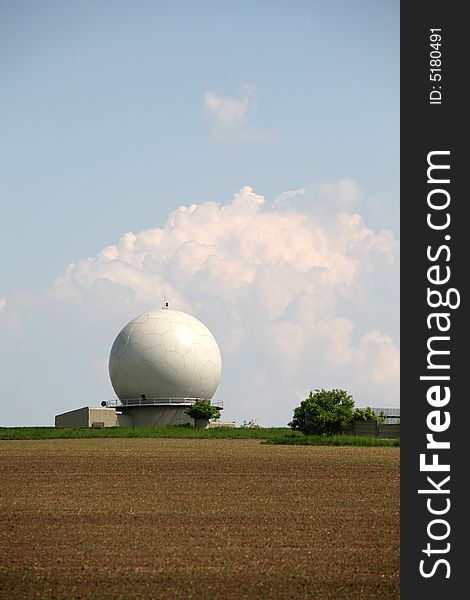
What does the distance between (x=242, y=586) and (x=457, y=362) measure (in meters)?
3.78

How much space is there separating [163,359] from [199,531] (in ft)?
152

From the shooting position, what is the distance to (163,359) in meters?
61.5

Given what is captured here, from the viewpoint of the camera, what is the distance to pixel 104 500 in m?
19.4

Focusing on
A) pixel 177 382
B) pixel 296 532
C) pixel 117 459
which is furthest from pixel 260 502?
pixel 177 382

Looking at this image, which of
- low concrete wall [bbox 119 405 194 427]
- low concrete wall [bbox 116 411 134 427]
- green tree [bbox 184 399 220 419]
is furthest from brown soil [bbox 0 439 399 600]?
low concrete wall [bbox 116 411 134 427]

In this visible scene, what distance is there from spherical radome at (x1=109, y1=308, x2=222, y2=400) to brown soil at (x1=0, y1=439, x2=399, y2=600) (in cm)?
3364

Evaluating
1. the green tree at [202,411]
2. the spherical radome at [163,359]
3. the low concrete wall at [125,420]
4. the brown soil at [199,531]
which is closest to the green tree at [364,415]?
the green tree at [202,411]

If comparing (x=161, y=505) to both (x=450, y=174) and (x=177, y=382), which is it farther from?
(x=177, y=382)

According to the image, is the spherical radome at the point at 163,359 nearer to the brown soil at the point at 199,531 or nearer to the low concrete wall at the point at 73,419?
the low concrete wall at the point at 73,419

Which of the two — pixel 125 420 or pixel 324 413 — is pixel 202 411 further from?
pixel 324 413

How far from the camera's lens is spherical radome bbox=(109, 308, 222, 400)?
202 ft

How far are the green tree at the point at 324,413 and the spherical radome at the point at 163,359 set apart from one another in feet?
41.4

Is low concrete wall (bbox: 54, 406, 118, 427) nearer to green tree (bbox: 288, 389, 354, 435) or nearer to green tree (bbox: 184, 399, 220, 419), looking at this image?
green tree (bbox: 184, 399, 220, 419)

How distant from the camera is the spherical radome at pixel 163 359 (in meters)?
61.7
